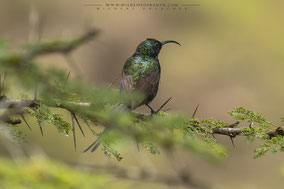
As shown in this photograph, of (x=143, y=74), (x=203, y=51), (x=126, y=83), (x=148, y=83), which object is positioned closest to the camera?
(x=126, y=83)

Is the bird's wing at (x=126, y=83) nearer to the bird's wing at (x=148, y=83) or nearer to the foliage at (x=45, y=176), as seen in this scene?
the bird's wing at (x=148, y=83)

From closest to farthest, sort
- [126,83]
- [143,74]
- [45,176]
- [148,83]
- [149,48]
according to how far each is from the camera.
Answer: [45,176] → [126,83] → [148,83] → [143,74] → [149,48]

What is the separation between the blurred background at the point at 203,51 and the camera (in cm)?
2180

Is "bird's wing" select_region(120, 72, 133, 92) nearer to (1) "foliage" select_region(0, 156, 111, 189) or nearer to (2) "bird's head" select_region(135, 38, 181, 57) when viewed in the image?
(2) "bird's head" select_region(135, 38, 181, 57)

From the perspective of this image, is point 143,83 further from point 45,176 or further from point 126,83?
point 45,176

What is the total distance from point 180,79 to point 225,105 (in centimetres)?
244

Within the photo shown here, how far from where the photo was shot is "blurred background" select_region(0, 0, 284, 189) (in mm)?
21797

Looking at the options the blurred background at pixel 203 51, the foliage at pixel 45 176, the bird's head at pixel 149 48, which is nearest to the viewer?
the foliage at pixel 45 176

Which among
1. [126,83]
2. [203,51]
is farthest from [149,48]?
[203,51]

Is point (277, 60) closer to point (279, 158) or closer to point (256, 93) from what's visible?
point (256, 93)

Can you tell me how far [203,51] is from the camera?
24.6 meters

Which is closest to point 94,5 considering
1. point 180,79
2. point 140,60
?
point 180,79

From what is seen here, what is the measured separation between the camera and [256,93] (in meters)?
22.6

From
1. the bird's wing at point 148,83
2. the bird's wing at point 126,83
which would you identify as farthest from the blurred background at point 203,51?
the bird's wing at point 126,83
